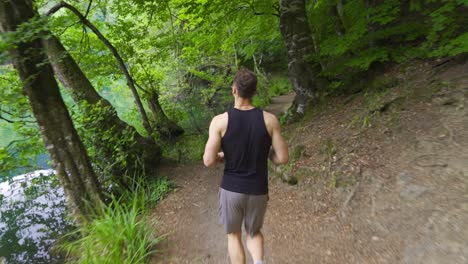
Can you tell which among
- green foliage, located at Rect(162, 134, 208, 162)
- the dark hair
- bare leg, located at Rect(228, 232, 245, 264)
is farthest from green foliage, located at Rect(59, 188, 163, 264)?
green foliage, located at Rect(162, 134, 208, 162)

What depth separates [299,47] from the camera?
21.9 ft

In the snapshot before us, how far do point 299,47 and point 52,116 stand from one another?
16.5ft

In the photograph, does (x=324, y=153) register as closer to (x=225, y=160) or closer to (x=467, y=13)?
(x=225, y=160)

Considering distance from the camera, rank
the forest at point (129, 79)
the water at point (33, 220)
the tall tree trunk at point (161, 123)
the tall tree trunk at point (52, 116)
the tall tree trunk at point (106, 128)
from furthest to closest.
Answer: the tall tree trunk at point (161, 123) < the tall tree trunk at point (106, 128) < the water at point (33, 220) < the forest at point (129, 79) < the tall tree trunk at point (52, 116)

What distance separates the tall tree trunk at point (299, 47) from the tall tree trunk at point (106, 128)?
3819 mm

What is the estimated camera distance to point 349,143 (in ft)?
16.0

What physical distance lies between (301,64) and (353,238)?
4.37 meters

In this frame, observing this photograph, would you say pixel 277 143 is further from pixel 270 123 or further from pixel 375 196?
pixel 375 196

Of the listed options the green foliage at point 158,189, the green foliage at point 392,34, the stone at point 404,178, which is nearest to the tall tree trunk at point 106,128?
the green foliage at point 158,189

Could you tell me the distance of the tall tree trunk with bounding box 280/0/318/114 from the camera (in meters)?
6.48

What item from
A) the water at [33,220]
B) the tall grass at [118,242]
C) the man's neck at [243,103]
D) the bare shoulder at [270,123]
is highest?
the man's neck at [243,103]

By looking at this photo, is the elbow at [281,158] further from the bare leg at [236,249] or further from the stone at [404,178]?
the stone at [404,178]

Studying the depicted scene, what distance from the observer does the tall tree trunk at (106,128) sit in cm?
591

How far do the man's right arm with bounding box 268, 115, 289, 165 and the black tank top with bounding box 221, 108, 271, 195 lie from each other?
2.1 inches
